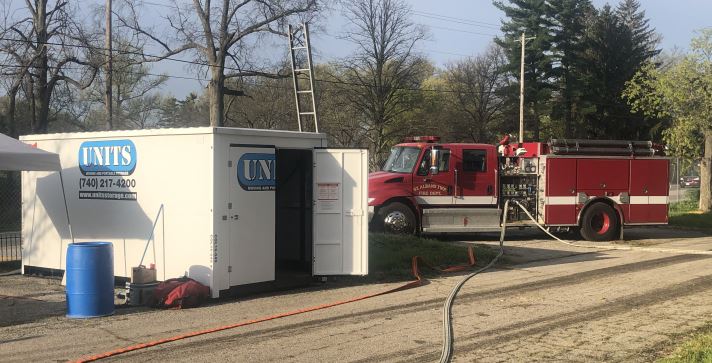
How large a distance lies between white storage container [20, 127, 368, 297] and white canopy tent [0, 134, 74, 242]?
95 cm

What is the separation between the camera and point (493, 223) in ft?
58.0

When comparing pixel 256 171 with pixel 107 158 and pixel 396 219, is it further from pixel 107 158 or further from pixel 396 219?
pixel 396 219

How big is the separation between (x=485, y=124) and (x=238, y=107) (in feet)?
66.9

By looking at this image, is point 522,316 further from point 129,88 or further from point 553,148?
point 129,88

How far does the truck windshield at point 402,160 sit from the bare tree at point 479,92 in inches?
1448

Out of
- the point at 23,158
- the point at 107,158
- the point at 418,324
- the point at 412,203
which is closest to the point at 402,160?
the point at 412,203

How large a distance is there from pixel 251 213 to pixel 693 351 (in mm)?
6199

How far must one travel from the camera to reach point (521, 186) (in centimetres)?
1844

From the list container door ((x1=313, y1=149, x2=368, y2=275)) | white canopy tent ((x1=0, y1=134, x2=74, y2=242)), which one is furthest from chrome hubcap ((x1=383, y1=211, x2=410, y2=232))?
white canopy tent ((x1=0, y1=134, x2=74, y2=242))

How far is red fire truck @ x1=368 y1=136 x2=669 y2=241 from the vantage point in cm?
1736

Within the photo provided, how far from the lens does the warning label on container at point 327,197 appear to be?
A: 35.5ft

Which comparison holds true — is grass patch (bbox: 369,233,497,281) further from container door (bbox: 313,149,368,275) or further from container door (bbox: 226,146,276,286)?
container door (bbox: 226,146,276,286)

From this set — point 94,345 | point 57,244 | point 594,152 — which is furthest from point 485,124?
point 94,345

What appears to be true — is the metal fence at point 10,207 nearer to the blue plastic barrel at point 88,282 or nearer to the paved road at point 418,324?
the paved road at point 418,324
